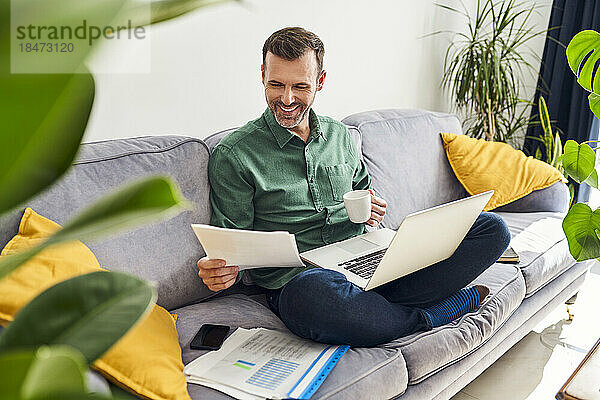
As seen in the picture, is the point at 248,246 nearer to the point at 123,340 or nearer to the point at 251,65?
the point at 123,340

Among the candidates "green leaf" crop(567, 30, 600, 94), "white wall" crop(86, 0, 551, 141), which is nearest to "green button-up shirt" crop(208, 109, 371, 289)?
"white wall" crop(86, 0, 551, 141)

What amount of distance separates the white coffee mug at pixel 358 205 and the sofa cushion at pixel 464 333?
387mm

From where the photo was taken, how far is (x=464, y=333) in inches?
70.9

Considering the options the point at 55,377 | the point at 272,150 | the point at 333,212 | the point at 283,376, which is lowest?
the point at 283,376

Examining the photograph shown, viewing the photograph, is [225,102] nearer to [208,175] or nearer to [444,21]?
[208,175]

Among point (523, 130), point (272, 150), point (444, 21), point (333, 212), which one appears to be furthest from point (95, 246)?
point (523, 130)

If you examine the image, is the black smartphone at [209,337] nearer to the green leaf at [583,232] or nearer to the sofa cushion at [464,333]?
the sofa cushion at [464,333]

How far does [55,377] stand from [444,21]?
3541 millimetres

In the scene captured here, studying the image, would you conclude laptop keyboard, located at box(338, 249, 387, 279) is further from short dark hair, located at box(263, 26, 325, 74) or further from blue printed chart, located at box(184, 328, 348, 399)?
short dark hair, located at box(263, 26, 325, 74)

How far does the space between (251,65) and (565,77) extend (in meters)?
2.21

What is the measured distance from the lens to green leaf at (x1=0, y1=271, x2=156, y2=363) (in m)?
0.31

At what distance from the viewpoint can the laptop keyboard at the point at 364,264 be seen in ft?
5.96

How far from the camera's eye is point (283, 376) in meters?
1.44

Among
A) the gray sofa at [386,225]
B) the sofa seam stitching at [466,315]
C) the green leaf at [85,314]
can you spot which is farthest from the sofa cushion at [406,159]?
the green leaf at [85,314]
